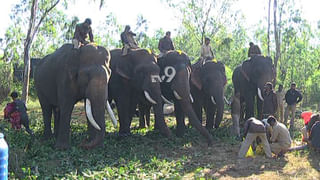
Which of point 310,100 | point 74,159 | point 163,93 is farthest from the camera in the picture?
point 310,100

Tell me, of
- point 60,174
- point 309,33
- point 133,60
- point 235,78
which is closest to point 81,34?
point 133,60

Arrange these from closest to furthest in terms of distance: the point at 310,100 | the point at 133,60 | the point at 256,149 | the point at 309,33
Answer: the point at 256,149 < the point at 133,60 < the point at 310,100 < the point at 309,33

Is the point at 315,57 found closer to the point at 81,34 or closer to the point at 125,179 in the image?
the point at 81,34

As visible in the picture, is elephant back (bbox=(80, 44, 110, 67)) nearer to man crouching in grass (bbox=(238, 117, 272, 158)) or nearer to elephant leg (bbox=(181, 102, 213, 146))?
elephant leg (bbox=(181, 102, 213, 146))

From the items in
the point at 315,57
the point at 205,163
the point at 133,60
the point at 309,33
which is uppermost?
the point at 309,33

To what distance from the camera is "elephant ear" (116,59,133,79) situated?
39.3 feet

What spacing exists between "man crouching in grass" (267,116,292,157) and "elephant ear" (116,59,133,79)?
4481 millimetres

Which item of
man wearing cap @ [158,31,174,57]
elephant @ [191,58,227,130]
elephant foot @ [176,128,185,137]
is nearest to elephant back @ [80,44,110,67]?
elephant foot @ [176,128,185,137]

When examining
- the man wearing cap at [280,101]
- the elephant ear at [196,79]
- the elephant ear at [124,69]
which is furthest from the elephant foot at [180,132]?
the man wearing cap at [280,101]

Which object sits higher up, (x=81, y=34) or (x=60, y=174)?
(x=81, y=34)

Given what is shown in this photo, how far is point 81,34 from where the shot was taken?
35.0 feet

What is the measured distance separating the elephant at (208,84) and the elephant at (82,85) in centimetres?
434

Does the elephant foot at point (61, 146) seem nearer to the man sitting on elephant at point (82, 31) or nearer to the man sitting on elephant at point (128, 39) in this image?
the man sitting on elephant at point (82, 31)

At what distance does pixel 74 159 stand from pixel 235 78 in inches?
389
